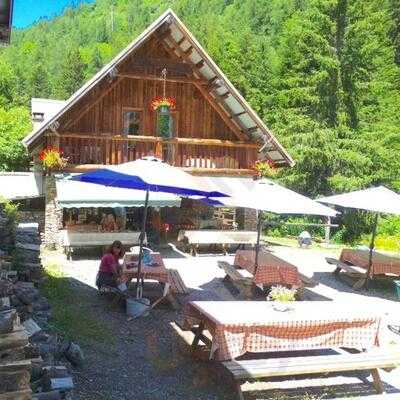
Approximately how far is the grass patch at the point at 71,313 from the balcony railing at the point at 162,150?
598 centimetres

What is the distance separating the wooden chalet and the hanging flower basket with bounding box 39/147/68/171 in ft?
1.05

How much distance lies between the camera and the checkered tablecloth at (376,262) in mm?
13789

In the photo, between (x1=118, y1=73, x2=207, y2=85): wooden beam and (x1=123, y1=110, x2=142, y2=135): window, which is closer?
(x1=118, y1=73, x2=207, y2=85): wooden beam

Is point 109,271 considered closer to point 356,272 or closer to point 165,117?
point 356,272

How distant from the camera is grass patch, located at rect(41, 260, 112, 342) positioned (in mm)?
8648

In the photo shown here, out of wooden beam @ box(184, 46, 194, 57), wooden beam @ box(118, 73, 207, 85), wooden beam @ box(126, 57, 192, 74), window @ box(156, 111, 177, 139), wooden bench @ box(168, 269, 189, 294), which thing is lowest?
wooden bench @ box(168, 269, 189, 294)

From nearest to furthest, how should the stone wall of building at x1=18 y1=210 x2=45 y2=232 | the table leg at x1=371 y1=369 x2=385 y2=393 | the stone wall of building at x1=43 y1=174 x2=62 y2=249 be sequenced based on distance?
the table leg at x1=371 y1=369 x2=385 y2=393 < the stone wall of building at x1=43 y1=174 x2=62 y2=249 < the stone wall of building at x1=18 y1=210 x2=45 y2=232

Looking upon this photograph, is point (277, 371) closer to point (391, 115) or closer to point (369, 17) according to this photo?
point (369, 17)

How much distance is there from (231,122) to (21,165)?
20473 mm

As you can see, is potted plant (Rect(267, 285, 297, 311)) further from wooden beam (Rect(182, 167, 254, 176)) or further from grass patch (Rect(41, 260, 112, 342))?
wooden beam (Rect(182, 167, 254, 176))

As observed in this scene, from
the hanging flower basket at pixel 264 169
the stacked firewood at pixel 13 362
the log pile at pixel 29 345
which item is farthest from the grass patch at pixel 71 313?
the hanging flower basket at pixel 264 169

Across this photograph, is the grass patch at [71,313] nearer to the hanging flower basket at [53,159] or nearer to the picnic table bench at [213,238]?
the hanging flower basket at [53,159]

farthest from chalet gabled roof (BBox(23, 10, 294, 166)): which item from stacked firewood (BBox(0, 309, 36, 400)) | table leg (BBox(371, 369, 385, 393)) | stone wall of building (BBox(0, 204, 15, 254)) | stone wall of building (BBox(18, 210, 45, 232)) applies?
stacked firewood (BBox(0, 309, 36, 400))

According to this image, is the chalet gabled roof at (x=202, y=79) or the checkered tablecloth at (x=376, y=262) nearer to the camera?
the checkered tablecloth at (x=376, y=262)
